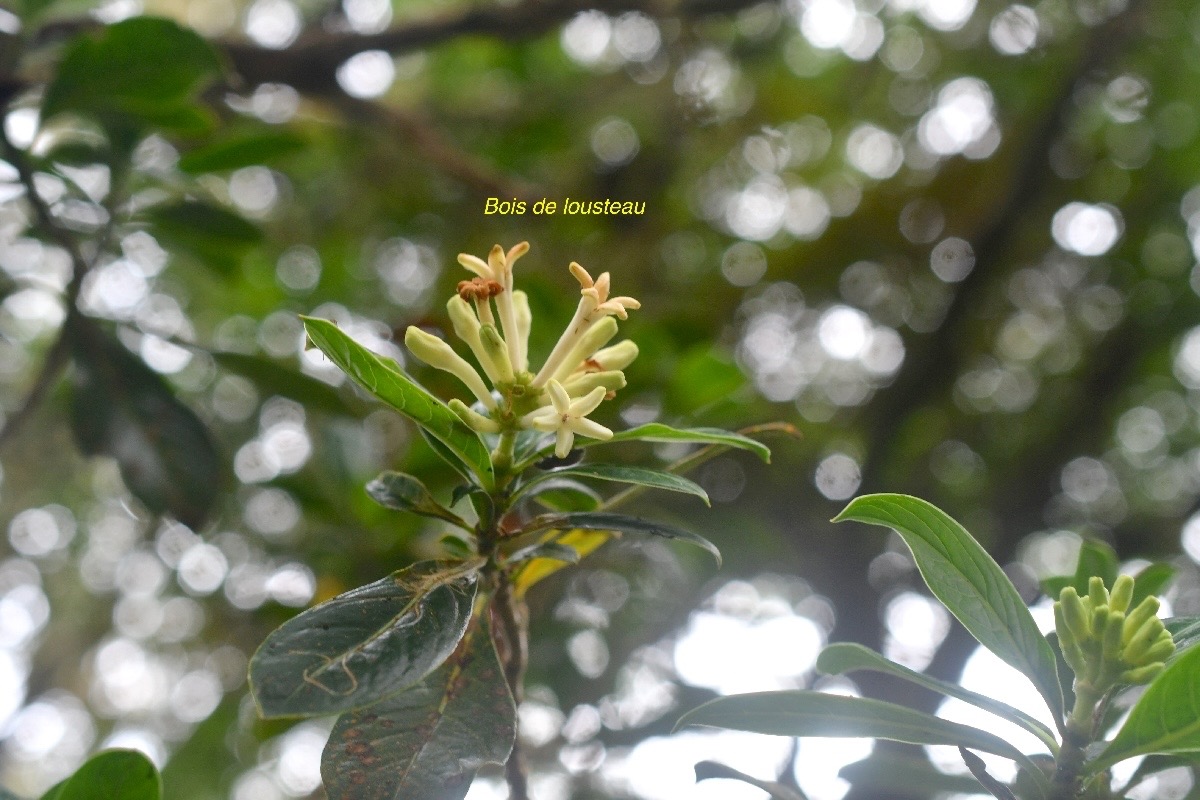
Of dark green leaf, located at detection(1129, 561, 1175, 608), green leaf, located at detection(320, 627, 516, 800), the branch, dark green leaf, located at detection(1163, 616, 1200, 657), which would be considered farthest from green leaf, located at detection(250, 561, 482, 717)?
the branch

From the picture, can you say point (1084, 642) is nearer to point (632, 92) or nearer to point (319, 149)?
point (632, 92)

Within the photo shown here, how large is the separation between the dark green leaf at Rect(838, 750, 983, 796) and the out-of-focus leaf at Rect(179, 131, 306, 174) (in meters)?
1.21

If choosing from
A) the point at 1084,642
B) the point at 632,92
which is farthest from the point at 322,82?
the point at 1084,642

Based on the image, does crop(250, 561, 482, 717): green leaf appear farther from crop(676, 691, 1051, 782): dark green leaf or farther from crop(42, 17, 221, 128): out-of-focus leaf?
crop(42, 17, 221, 128): out-of-focus leaf

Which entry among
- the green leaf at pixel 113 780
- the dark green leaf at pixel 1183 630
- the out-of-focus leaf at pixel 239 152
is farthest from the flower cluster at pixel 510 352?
the out-of-focus leaf at pixel 239 152

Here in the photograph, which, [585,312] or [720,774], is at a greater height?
[585,312]

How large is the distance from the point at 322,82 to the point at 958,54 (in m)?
2.06

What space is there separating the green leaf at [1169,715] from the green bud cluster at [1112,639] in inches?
2.5

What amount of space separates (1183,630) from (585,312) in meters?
0.57

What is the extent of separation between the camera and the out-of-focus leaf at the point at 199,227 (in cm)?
148

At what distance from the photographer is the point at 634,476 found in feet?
2.26

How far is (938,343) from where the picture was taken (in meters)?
2.49

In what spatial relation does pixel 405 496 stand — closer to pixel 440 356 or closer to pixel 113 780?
pixel 440 356

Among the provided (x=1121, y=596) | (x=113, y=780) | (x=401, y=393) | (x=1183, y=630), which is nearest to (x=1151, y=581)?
(x=1183, y=630)
